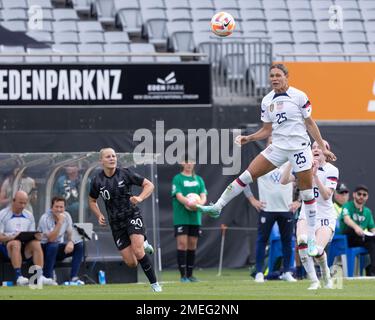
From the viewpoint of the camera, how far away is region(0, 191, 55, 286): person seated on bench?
56.5ft

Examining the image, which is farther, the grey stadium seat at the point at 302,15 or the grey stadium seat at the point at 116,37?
the grey stadium seat at the point at 302,15

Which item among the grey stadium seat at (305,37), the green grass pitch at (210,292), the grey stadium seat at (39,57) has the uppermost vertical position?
the grey stadium seat at (305,37)

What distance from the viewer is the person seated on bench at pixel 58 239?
57.4 ft

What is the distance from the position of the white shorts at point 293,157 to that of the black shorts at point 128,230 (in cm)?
195

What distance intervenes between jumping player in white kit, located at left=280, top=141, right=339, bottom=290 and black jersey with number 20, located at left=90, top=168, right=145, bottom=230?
6.56ft

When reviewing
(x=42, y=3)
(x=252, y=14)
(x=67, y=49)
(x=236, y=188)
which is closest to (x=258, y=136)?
(x=236, y=188)

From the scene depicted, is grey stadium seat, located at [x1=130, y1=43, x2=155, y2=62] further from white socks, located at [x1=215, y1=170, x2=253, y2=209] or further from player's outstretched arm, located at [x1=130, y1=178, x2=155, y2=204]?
white socks, located at [x1=215, y1=170, x2=253, y2=209]

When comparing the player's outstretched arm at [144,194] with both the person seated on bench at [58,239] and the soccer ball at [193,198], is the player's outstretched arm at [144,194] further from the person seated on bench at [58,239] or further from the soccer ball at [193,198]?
the soccer ball at [193,198]

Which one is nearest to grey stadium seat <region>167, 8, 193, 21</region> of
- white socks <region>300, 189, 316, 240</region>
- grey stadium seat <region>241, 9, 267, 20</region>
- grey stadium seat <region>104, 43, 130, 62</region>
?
grey stadium seat <region>241, 9, 267, 20</region>

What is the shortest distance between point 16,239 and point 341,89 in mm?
8143

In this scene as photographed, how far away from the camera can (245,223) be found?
72.6ft

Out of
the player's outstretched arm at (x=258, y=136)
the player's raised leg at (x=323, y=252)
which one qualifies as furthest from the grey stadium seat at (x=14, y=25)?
the player's raised leg at (x=323, y=252)

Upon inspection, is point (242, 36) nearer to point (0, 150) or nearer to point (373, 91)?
point (373, 91)
